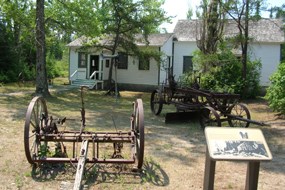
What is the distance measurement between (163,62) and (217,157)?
67.3 ft

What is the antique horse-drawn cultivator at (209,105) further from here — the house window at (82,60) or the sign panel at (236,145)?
the house window at (82,60)

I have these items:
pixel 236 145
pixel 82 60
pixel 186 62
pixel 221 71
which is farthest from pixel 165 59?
pixel 236 145

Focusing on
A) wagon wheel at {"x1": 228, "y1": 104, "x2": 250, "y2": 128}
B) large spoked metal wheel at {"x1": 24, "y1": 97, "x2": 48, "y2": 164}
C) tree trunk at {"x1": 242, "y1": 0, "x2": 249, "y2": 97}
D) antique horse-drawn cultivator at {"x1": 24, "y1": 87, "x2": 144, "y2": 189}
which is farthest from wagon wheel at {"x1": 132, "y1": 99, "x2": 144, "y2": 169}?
tree trunk at {"x1": 242, "y1": 0, "x2": 249, "y2": 97}

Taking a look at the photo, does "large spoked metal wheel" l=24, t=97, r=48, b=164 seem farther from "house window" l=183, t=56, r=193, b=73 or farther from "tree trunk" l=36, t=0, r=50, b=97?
"house window" l=183, t=56, r=193, b=73

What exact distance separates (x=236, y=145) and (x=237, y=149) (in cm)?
6

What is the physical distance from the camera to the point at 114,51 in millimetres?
22078

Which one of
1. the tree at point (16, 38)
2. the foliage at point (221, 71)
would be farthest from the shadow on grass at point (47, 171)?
the foliage at point (221, 71)

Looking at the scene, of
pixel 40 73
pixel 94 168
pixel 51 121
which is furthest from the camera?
pixel 40 73

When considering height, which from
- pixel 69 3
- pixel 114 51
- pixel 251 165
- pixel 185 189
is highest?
pixel 69 3

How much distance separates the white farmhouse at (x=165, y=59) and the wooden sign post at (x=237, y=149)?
64.8 ft

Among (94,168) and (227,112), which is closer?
(94,168)

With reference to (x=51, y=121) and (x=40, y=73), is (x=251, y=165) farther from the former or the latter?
(x=40, y=73)

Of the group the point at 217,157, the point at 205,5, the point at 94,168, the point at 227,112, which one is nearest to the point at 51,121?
the point at 94,168

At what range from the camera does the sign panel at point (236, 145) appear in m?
3.71
